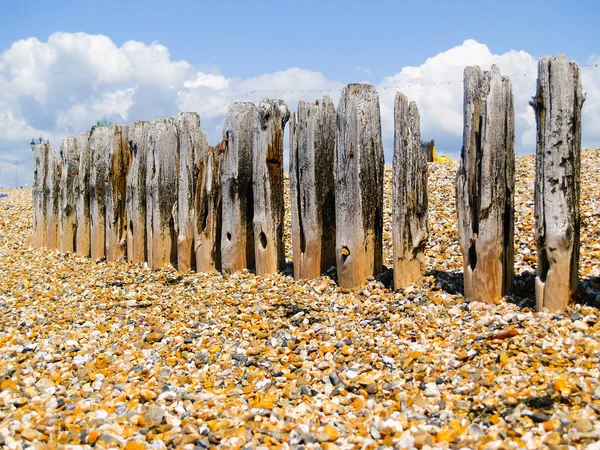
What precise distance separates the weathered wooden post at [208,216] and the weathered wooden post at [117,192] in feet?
7.30

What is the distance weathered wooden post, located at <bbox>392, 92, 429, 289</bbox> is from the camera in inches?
235

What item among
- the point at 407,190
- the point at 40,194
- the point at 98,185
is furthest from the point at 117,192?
the point at 407,190

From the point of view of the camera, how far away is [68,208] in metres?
11.1

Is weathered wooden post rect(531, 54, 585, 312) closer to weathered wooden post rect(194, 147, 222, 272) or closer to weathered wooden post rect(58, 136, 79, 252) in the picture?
weathered wooden post rect(194, 147, 222, 272)

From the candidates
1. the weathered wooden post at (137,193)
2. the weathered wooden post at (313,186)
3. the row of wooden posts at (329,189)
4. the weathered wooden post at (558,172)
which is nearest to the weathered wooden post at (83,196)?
the row of wooden posts at (329,189)

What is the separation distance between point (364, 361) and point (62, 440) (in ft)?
7.19

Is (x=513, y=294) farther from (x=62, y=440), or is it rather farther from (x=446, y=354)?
(x=62, y=440)

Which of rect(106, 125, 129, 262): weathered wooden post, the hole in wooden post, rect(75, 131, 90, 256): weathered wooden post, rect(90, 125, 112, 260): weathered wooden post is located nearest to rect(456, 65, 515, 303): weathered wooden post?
the hole in wooden post

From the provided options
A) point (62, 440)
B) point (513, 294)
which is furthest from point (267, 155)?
point (62, 440)

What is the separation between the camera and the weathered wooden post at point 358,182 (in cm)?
621

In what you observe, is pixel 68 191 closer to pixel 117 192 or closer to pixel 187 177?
pixel 117 192

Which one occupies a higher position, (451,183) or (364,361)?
(451,183)

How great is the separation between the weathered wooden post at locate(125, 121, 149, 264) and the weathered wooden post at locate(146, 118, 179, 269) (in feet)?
0.81

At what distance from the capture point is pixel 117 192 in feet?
31.7
